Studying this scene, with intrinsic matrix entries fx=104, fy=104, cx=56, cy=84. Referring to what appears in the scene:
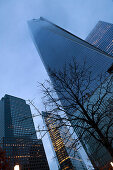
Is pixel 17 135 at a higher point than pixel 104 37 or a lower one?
lower

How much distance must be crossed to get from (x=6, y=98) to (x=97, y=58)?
457 ft

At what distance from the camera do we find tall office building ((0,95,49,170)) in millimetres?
92625

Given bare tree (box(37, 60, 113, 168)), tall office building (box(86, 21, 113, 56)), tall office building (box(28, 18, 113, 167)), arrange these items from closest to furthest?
1. bare tree (box(37, 60, 113, 168))
2. tall office building (box(28, 18, 113, 167))
3. tall office building (box(86, 21, 113, 56))

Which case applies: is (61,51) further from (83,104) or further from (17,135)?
(17,135)

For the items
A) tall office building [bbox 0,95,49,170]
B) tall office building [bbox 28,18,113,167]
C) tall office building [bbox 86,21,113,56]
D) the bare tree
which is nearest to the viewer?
the bare tree

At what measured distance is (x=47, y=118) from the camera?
618cm

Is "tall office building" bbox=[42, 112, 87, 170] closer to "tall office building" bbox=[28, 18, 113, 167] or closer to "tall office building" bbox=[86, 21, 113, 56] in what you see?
"tall office building" bbox=[28, 18, 113, 167]

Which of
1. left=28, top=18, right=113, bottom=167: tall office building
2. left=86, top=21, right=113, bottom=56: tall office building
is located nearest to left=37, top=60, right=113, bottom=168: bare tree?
left=28, top=18, right=113, bottom=167: tall office building

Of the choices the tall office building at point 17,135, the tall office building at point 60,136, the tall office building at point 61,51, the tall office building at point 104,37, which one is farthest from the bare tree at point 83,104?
the tall office building at point 104,37

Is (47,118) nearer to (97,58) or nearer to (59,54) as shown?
(97,58)

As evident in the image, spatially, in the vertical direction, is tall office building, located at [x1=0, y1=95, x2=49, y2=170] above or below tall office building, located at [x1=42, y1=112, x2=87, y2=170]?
above

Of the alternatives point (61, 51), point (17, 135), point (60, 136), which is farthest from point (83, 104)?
point (17, 135)

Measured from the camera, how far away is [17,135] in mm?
121438

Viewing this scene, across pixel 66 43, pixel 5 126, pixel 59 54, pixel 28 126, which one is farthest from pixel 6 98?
pixel 66 43
